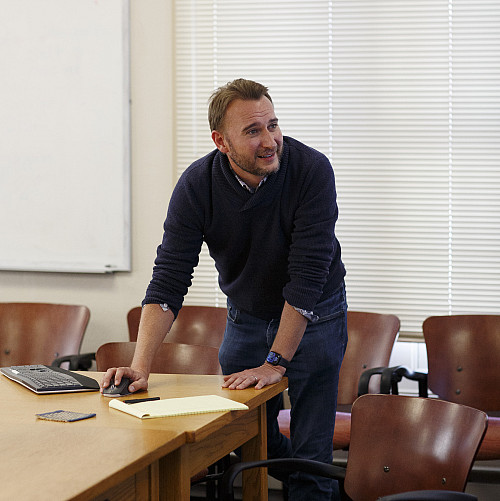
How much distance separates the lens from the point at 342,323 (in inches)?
103

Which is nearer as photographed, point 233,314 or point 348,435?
point 233,314

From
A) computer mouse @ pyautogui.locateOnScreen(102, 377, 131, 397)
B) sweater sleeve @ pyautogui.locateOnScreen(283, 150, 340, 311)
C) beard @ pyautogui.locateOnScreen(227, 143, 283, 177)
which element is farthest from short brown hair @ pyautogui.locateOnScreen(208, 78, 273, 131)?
computer mouse @ pyautogui.locateOnScreen(102, 377, 131, 397)

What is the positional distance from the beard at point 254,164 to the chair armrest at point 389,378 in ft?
3.76

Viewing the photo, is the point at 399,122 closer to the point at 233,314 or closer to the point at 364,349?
the point at 364,349

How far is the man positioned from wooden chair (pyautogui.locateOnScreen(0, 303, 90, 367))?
1427 millimetres

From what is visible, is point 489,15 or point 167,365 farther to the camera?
point 489,15

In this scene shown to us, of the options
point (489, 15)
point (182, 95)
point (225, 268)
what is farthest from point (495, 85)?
point (225, 268)

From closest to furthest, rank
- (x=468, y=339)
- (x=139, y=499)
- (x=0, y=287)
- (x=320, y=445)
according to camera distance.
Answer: (x=139, y=499) → (x=320, y=445) → (x=468, y=339) → (x=0, y=287)

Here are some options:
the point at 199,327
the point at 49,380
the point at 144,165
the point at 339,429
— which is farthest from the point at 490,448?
the point at 144,165

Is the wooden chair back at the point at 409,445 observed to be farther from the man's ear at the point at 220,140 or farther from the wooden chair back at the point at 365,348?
the wooden chair back at the point at 365,348

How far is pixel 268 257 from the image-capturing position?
249 centimetres

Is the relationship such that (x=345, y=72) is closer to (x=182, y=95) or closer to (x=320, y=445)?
(x=182, y=95)

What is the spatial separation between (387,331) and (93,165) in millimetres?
1777

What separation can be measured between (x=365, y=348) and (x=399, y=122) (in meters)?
1.13
